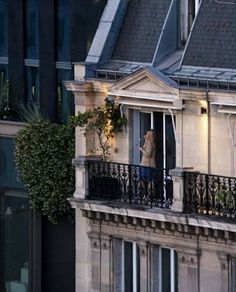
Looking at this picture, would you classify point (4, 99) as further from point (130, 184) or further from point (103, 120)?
point (130, 184)

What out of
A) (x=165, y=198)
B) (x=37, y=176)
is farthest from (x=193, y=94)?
(x=37, y=176)

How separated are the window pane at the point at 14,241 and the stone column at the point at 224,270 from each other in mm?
7935

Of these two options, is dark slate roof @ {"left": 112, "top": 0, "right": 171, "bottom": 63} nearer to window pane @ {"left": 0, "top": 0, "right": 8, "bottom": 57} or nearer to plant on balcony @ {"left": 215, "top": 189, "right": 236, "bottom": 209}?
plant on balcony @ {"left": 215, "top": 189, "right": 236, "bottom": 209}

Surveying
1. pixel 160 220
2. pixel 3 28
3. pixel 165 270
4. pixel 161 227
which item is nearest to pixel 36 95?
pixel 3 28

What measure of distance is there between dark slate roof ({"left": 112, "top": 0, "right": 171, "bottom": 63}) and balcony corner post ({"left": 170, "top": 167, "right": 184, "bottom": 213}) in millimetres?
3119

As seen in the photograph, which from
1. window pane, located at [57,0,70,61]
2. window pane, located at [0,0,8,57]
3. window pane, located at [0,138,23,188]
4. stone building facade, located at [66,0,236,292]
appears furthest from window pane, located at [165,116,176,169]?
window pane, located at [0,0,8,57]

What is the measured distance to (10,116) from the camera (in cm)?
6338

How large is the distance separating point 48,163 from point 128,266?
10.7 feet

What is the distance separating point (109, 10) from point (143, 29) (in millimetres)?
1143

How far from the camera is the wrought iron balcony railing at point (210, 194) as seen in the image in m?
55.8

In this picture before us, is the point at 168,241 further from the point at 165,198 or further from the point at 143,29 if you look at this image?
the point at 143,29

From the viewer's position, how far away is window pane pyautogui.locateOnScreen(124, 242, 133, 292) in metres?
59.8

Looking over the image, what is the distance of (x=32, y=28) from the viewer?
63.0 metres

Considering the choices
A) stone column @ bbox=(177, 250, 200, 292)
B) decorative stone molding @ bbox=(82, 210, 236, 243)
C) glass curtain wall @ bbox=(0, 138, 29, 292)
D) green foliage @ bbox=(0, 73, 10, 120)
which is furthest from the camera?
glass curtain wall @ bbox=(0, 138, 29, 292)
